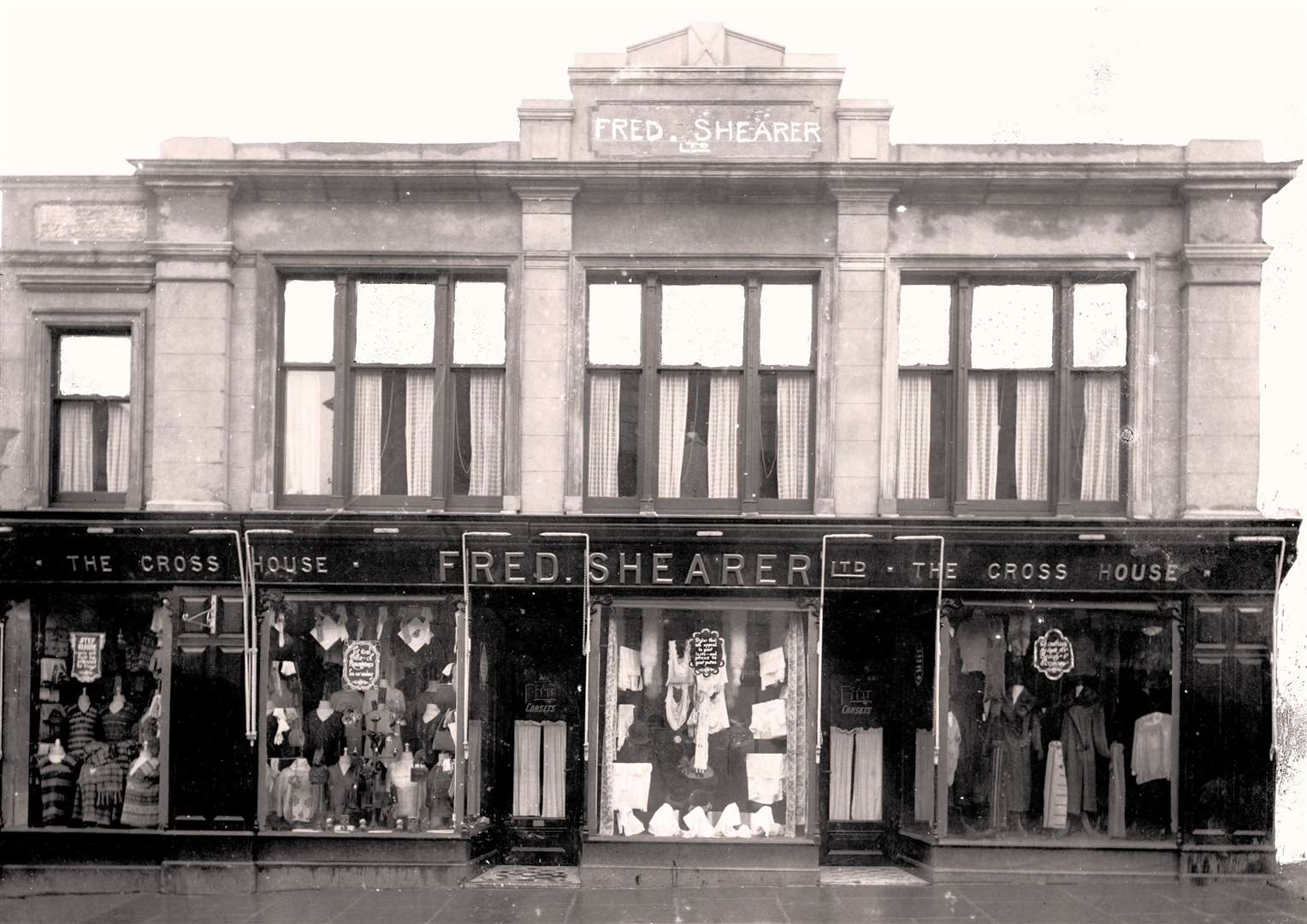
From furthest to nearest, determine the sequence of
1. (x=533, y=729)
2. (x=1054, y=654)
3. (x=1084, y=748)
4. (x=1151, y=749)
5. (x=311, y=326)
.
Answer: (x=533, y=729), (x=311, y=326), (x=1054, y=654), (x=1084, y=748), (x=1151, y=749)

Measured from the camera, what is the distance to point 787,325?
1320cm

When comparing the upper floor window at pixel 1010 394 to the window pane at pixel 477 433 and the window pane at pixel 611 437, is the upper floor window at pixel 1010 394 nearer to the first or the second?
the window pane at pixel 611 437

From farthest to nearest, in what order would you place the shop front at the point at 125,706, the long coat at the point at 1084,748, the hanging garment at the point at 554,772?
1. the hanging garment at the point at 554,772
2. the long coat at the point at 1084,748
3. the shop front at the point at 125,706

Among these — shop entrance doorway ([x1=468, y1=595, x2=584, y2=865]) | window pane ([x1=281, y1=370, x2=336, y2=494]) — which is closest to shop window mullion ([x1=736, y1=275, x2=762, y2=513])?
shop entrance doorway ([x1=468, y1=595, x2=584, y2=865])

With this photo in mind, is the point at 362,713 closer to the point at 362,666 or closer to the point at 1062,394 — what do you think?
the point at 362,666

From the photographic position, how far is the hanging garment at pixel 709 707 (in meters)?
A: 13.0

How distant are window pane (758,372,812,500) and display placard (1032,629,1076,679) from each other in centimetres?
297

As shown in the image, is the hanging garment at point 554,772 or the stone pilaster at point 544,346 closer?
the stone pilaster at point 544,346

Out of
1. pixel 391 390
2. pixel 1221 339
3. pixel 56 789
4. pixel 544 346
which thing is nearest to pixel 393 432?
pixel 391 390

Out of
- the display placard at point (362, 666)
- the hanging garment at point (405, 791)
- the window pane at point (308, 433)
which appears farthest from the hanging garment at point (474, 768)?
the window pane at point (308, 433)

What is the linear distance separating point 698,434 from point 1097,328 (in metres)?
4.41

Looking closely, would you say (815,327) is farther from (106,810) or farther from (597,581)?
(106,810)

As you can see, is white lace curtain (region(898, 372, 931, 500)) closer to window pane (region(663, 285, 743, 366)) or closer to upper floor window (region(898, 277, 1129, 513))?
upper floor window (region(898, 277, 1129, 513))

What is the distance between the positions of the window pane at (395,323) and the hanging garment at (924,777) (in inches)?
264
